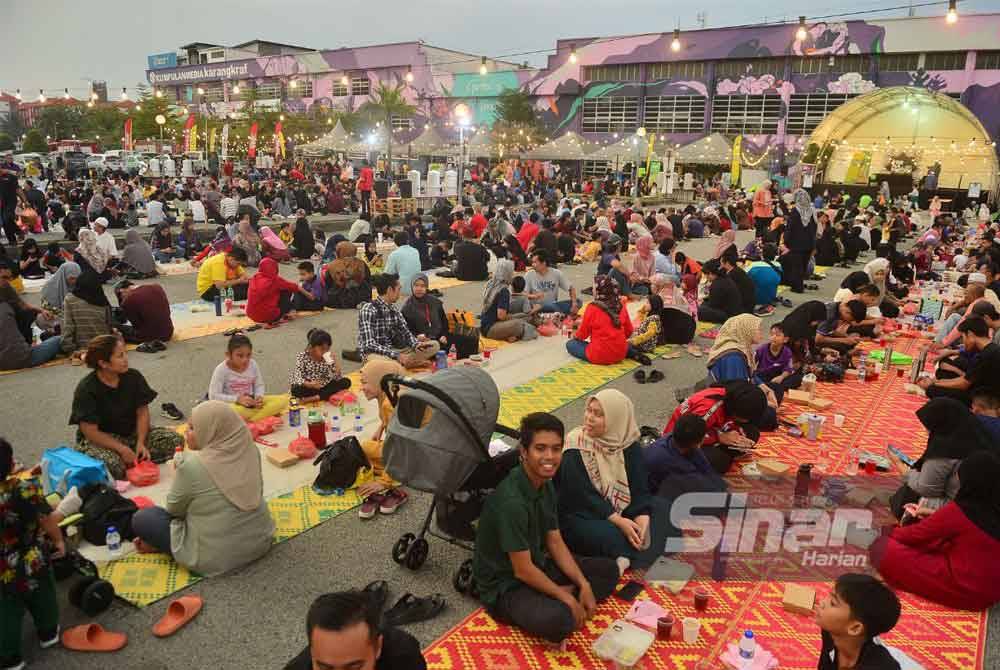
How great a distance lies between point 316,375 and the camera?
22.0 ft

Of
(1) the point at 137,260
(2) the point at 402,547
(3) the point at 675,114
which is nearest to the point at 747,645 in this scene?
(2) the point at 402,547

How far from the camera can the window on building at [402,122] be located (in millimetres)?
49656

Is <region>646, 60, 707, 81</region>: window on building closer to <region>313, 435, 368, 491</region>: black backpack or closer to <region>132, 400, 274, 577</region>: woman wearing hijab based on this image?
<region>313, 435, 368, 491</region>: black backpack

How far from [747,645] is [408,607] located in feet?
5.71

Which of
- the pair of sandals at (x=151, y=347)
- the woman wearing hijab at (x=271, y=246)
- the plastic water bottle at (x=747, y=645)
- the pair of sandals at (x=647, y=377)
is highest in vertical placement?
the woman wearing hijab at (x=271, y=246)

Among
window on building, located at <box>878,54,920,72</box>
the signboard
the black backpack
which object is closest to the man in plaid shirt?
the black backpack

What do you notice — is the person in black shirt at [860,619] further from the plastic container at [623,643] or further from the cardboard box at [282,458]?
the cardboard box at [282,458]

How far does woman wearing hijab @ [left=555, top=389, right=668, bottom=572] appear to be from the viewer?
4027 mm

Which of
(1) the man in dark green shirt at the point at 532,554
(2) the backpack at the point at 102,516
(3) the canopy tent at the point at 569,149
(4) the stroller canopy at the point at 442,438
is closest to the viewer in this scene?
(1) the man in dark green shirt at the point at 532,554

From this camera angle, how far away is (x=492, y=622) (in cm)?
368

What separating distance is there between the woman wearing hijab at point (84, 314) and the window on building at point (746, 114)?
34367mm

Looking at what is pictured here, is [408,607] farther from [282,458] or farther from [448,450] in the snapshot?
[282,458]

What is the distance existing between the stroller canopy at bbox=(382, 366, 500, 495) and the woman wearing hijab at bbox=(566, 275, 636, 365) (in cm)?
436

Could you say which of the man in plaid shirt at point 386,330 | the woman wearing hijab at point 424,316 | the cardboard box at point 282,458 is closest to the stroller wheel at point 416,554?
the cardboard box at point 282,458
